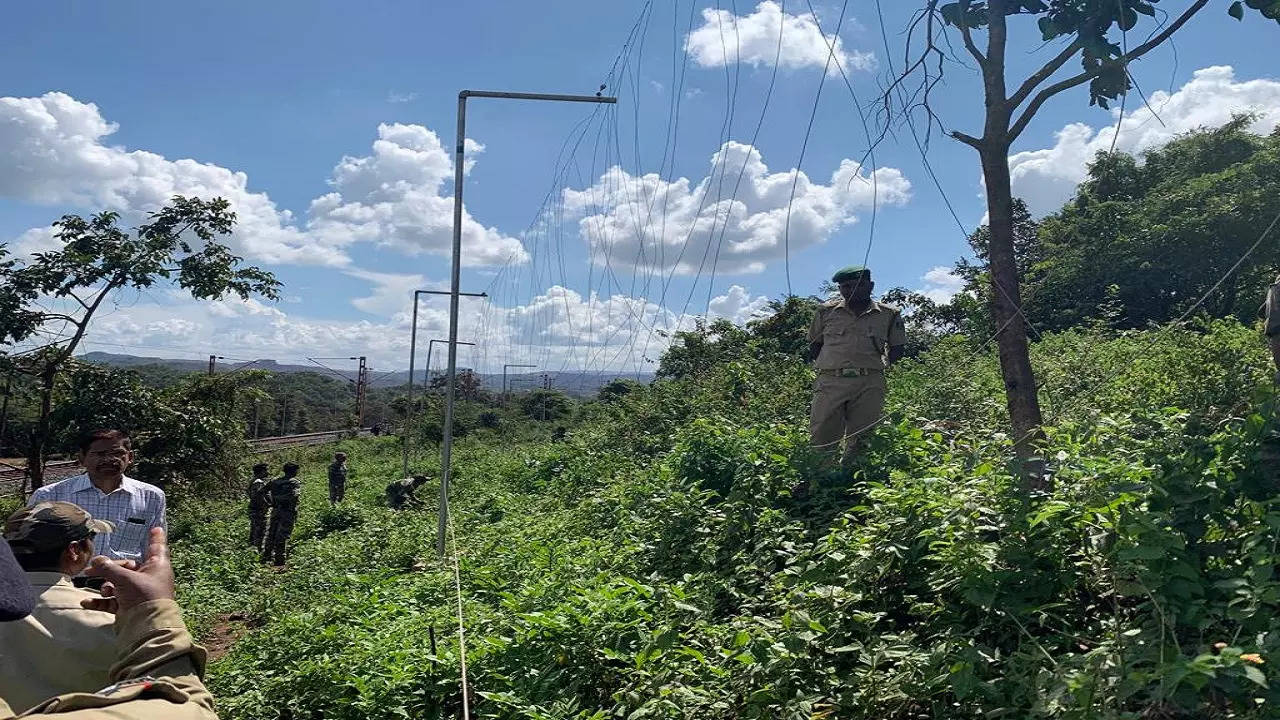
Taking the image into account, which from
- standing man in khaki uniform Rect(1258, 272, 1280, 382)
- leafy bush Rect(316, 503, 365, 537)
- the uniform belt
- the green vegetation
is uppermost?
standing man in khaki uniform Rect(1258, 272, 1280, 382)

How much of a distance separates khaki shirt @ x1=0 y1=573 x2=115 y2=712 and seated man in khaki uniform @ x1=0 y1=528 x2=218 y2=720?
0.08 meters

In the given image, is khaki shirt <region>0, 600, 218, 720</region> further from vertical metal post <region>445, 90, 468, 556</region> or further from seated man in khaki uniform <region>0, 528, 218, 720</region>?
vertical metal post <region>445, 90, 468, 556</region>

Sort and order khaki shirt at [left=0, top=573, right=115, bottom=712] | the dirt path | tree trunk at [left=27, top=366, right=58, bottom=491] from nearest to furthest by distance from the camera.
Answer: khaki shirt at [left=0, top=573, right=115, bottom=712]
the dirt path
tree trunk at [left=27, top=366, right=58, bottom=491]

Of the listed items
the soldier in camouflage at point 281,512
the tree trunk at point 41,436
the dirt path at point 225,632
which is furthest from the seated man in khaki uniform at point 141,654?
the soldier in camouflage at point 281,512

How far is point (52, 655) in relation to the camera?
196 centimetres

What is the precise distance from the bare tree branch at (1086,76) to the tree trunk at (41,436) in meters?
9.01

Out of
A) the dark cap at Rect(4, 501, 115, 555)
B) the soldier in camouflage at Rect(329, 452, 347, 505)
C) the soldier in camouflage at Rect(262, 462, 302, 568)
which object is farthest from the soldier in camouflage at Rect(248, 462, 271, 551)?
the dark cap at Rect(4, 501, 115, 555)

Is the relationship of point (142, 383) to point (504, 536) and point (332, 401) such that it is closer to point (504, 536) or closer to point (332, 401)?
point (504, 536)

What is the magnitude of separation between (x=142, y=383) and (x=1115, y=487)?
9.81 meters

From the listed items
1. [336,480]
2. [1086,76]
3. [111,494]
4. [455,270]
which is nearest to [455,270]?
[455,270]

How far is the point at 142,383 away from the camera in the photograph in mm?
8867

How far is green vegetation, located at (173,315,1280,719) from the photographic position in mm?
2139

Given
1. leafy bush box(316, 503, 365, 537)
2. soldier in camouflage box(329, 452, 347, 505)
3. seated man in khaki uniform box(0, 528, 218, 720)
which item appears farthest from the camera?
soldier in camouflage box(329, 452, 347, 505)

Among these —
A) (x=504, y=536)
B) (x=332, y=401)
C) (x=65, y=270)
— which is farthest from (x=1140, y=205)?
(x=332, y=401)
